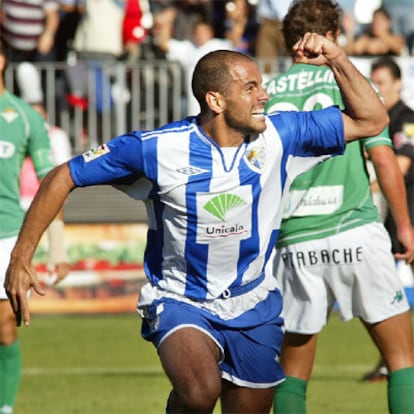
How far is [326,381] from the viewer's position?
1110cm

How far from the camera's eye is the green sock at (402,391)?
7438 mm

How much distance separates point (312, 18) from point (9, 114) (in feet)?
7.81

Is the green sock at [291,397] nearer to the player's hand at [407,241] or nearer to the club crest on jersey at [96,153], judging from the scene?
the player's hand at [407,241]

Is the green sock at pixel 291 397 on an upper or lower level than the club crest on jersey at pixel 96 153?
lower

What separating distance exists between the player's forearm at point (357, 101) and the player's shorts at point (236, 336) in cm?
98

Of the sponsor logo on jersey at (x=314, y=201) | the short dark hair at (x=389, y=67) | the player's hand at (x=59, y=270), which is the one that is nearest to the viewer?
the sponsor logo on jersey at (x=314, y=201)

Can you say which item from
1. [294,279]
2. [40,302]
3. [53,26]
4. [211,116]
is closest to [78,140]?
[53,26]

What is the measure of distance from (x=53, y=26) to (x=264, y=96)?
11.7m

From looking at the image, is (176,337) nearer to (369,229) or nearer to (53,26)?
(369,229)

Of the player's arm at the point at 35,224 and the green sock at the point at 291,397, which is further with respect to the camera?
the green sock at the point at 291,397

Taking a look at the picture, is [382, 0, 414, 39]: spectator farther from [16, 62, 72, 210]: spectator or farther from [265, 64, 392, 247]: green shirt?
[265, 64, 392, 247]: green shirt

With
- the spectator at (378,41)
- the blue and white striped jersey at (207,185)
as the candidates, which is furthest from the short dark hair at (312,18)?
the spectator at (378,41)

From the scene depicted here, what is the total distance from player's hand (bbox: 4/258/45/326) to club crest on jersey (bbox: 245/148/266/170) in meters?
1.19

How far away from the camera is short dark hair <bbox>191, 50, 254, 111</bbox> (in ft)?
21.4
